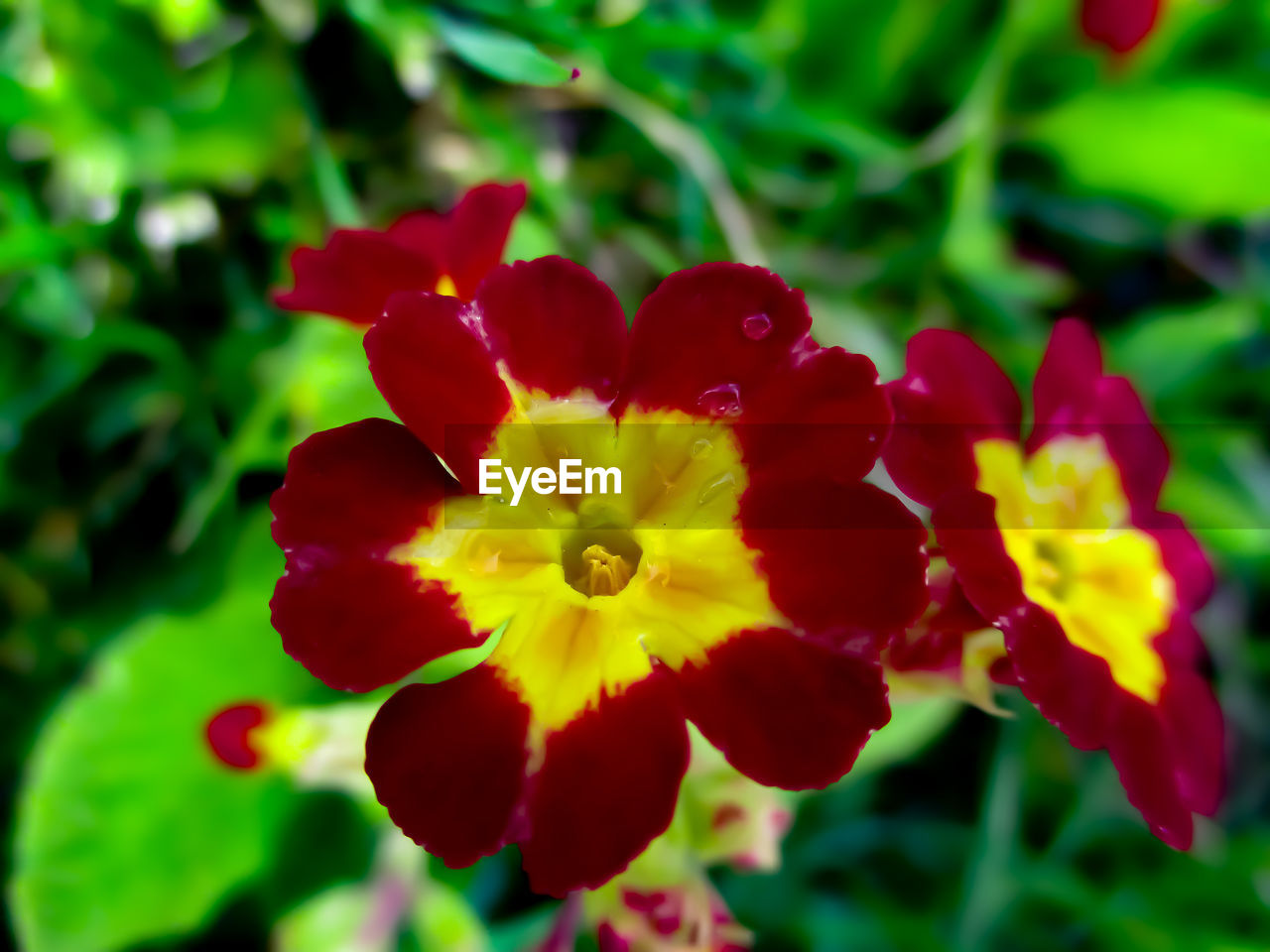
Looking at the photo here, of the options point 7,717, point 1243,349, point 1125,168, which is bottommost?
point 7,717

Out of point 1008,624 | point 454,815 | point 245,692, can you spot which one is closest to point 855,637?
point 1008,624

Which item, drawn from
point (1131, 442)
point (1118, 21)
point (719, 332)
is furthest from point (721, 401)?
point (1118, 21)

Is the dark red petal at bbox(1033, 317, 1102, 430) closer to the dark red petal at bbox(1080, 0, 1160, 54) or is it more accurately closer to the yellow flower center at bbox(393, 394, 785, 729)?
Answer: the yellow flower center at bbox(393, 394, 785, 729)

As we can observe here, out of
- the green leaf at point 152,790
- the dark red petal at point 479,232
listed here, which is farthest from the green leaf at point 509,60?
the green leaf at point 152,790

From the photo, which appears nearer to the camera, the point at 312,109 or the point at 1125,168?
the point at 312,109

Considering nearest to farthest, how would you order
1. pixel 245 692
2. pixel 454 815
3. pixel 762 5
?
pixel 454 815
pixel 245 692
pixel 762 5

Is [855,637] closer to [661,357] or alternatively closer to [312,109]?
[661,357]

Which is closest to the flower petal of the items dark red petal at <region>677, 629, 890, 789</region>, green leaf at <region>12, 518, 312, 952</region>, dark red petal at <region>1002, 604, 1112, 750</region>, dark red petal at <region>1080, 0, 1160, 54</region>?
dark red petal at <region>677, 629, 890, 789</region>

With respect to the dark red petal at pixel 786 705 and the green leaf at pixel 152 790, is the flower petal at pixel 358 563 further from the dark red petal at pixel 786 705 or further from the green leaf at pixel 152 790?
the green leaf at pixel 152 790
